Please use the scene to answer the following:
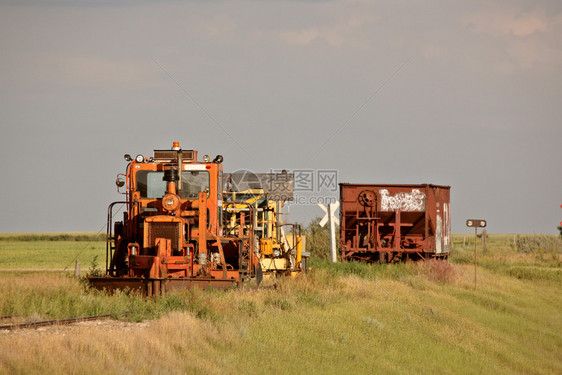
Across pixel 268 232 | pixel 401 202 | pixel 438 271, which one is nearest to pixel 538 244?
pixel 401 202

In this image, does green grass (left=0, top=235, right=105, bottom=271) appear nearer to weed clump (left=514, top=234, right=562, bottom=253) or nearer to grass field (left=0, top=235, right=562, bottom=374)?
grass field (left=0, top=235, right=562, bottom=374)

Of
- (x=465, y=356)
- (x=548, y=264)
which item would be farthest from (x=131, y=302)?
(x=548, y=264)

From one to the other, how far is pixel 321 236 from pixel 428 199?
771 cm

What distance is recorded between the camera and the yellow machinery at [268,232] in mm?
22625

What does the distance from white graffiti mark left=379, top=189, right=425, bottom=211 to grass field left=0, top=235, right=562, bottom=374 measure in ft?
19.2

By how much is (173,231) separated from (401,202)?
46.8 ft

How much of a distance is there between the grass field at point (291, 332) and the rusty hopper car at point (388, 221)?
18.0 ft

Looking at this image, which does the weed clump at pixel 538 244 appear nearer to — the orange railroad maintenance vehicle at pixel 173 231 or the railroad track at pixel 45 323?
the orange railroad maintenance vehicle at pixel 173 231

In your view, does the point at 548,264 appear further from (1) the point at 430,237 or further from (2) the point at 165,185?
(2) the point at 165,185

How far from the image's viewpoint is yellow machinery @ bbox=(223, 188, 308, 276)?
22625 mm

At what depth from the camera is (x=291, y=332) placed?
46.1 ft

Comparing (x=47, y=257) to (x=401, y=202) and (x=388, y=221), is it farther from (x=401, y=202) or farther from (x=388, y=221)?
(x=401, y=202)

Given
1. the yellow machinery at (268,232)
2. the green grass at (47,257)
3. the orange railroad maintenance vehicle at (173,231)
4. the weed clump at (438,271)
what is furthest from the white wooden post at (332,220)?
the orange railroad maintenance vehicle at (173,231)

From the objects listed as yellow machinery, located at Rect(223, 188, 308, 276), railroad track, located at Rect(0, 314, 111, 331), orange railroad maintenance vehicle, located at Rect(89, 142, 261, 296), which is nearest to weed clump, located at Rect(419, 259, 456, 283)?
yellow machinery, located at Rect(223, 188, 308, 276)
